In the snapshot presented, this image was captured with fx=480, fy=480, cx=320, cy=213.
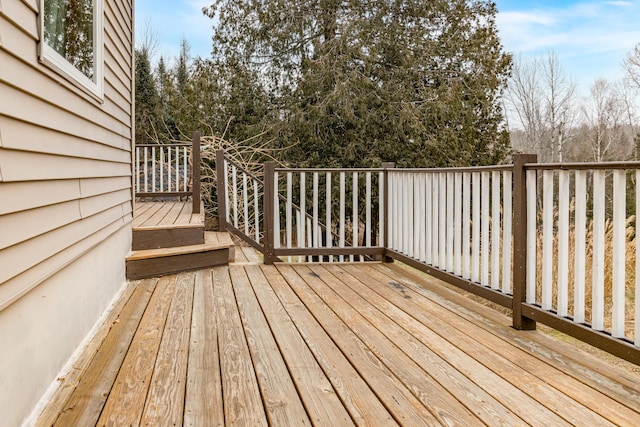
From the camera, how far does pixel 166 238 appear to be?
4.36m

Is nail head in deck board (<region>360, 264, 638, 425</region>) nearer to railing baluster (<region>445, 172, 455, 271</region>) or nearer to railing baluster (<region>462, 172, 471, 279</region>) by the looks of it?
railing baluster (<region>462, 172, 471, 279</region>)

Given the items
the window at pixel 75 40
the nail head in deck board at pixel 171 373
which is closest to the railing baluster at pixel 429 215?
the nail head in deck board at pixel 171 373

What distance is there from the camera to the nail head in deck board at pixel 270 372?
169cm

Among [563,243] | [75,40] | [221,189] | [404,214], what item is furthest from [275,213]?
[563,243]

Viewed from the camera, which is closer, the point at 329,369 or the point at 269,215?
the point at 329,369

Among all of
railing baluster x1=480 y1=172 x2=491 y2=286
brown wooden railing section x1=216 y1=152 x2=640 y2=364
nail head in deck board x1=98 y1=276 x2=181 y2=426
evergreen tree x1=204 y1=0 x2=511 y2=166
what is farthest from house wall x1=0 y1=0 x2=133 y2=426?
evergreen tree x1=204 y1=0 x2=511 y2=166

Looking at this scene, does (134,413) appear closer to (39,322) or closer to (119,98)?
(39,322)

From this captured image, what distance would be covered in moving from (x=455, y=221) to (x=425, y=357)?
4.40 ft

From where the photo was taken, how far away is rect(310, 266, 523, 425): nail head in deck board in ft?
5.68

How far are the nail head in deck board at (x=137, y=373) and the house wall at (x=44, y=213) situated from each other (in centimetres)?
27

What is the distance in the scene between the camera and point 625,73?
18.0 m

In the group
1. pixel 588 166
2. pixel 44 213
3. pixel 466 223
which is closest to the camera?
pixel 44 213

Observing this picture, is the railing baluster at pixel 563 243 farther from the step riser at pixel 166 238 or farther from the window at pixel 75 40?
the step riser at pixel 166 238

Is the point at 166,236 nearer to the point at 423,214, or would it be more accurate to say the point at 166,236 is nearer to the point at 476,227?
the point at 423,214
